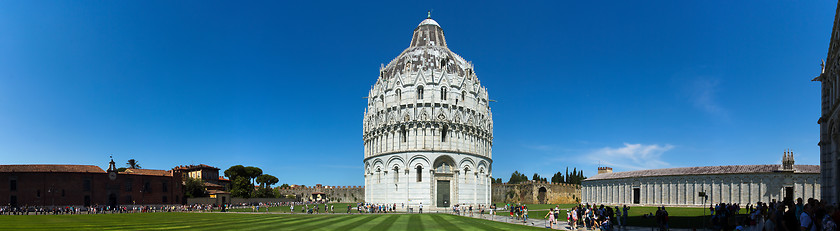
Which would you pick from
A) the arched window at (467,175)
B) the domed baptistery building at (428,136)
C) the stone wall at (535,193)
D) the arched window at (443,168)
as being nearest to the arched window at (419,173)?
the domed baptistery building at (428,136)

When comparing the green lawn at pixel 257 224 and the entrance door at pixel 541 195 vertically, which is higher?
the green lawn at pixel 257 224

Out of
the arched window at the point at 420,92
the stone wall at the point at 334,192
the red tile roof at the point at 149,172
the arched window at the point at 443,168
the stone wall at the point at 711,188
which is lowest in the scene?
the stone wall at the point at 334,192

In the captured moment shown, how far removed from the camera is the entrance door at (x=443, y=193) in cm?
6206

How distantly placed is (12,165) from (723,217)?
8110cm

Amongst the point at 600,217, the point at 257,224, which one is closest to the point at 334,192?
the point at 257,224

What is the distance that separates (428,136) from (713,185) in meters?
44.9

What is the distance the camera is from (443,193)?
204ft

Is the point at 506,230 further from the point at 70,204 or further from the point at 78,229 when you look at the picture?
the point at 70,204

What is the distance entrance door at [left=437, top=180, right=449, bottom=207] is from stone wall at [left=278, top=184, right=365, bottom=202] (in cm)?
4775

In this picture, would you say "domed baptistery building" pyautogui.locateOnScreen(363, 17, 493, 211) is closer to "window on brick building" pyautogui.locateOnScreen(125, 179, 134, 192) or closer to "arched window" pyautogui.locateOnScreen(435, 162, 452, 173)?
"arched window" pyautogui.locateOnScreen(435, 162, 452, 173)

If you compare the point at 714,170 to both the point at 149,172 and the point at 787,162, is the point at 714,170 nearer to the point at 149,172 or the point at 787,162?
the point at 787,162

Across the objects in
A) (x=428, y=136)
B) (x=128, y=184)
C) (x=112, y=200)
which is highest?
(x=428, y=136)

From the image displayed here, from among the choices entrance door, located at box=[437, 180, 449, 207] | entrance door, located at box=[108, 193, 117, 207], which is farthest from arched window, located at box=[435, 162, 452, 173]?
entrance door, located at box=[108, 193, 117, 207]

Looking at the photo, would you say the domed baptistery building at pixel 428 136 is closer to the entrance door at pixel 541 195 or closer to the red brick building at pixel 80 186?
the red brick building at pixel 80 186
